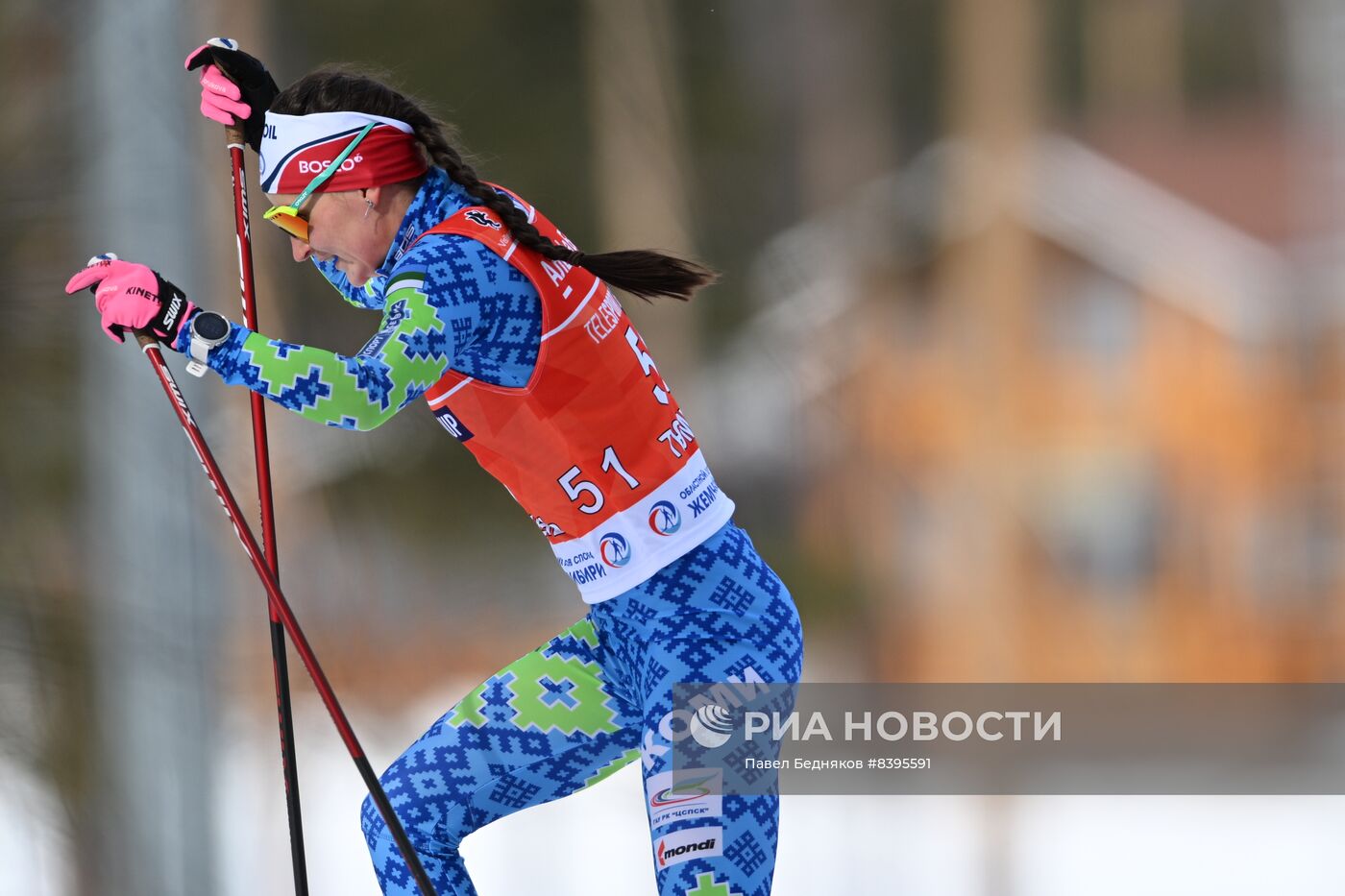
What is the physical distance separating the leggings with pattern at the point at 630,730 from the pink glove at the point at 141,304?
0.54 meters

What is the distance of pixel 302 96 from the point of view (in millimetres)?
1448

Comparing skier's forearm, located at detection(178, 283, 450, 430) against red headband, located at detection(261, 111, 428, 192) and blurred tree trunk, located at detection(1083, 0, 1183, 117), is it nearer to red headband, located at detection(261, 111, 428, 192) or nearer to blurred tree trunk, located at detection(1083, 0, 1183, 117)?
red headband, located at detection(261, 111, 428, 192)

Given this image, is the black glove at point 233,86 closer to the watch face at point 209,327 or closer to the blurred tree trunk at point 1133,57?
the watch face at point 209,327

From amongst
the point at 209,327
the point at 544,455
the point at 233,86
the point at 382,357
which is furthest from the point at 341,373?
the point at 233,86

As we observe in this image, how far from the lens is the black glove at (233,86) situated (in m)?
1.58

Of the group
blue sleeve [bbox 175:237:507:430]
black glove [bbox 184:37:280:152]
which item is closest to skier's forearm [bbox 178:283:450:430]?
blue sleeve [bbox 175:237:507:430]

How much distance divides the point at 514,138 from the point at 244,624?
106 cm

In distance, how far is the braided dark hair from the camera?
1.40 metres

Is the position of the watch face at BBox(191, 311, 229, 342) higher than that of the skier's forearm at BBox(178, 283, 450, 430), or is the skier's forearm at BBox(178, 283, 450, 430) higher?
the watch face at BBox(191, 311, 229, 342)

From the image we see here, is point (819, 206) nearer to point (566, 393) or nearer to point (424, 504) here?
point (424, 504)

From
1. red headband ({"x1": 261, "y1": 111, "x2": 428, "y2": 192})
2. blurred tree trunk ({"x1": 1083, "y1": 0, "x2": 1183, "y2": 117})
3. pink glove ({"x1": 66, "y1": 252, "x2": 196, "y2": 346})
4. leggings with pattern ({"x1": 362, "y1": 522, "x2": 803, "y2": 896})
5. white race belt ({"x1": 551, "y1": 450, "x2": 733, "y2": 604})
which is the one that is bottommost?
leggings with pattern ({"x1": 362, "y1": 522, "x2": 803, "y2": 896})

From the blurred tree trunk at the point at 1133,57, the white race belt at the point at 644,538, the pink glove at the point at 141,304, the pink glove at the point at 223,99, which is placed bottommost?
the white race belt at the point at 644,538

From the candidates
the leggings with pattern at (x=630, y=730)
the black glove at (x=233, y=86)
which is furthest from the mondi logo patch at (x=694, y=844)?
the black glove at (x=233, y=86)

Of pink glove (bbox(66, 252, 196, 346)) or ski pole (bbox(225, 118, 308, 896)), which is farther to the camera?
ski pole (bbox(225, 118, 308, 896))
